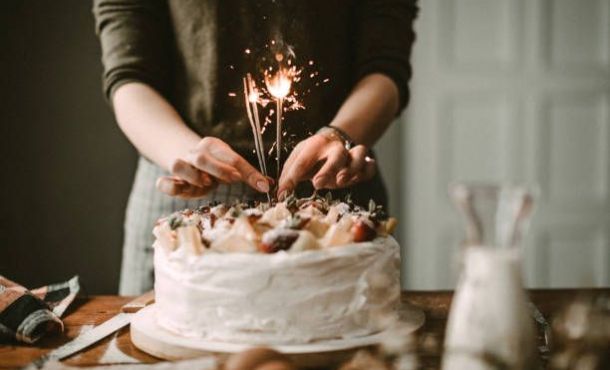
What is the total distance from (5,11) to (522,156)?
230 centimetres

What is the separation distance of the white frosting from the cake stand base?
0.02 m

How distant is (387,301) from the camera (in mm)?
1184

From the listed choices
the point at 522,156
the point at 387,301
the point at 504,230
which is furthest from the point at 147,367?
the point at 522,156

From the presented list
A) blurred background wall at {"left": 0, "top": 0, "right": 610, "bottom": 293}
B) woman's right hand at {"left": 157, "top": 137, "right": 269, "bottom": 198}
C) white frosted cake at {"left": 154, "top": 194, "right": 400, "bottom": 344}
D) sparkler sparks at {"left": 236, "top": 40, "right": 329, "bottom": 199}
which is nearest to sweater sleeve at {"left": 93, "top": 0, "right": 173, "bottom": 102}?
sparkler sparks at {"left": 236, "top": 40, "right": 329, "bottom": 199}

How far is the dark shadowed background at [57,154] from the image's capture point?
2.79 metres

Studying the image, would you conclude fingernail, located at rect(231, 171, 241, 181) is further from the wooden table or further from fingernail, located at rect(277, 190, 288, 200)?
the wooden table

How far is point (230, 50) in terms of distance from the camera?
6.02ft

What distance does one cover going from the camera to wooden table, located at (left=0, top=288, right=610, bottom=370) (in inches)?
42.4

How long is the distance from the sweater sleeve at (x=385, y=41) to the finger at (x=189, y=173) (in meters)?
0.66

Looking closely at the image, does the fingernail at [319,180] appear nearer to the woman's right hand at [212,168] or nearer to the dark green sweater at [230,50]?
the woman's right hand at [212,168]

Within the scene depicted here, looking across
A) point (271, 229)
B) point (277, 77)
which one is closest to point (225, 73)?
point (277, 77)

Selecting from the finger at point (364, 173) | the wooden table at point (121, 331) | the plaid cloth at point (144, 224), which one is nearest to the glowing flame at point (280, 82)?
the finger at point (364, 173)

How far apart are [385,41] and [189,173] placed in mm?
745

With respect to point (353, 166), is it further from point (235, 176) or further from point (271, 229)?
point (271, 229)
